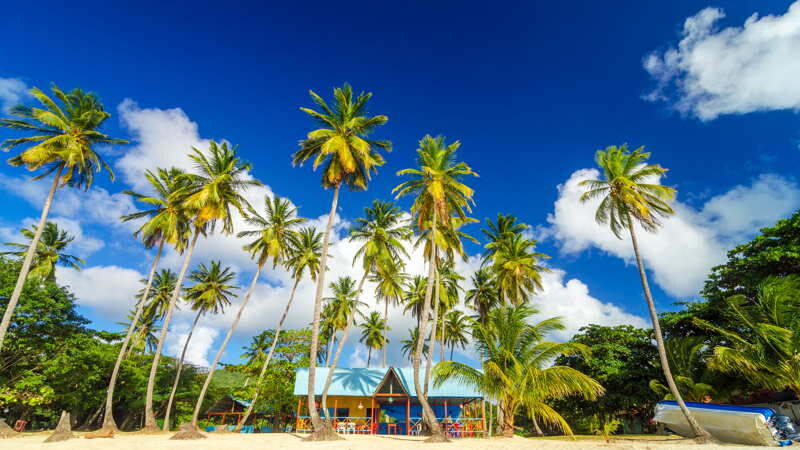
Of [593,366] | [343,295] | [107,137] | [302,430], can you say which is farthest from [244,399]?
[593,366]

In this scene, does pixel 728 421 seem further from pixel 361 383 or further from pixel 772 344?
pixel 361 383

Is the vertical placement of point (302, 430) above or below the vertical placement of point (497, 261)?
below

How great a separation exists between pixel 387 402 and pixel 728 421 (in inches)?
751

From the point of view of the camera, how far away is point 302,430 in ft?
85.5

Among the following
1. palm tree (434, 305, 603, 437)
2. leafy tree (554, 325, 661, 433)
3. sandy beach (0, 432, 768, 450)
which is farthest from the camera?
leafy tree (554, 325, 661, 433)

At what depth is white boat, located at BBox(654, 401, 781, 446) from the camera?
546 inches

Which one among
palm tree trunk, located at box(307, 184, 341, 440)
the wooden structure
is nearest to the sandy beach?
palm tree trunk, located at box(307, 184, 341, 440)

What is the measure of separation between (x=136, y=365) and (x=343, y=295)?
1899cm

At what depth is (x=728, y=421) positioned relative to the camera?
1509 centimetres

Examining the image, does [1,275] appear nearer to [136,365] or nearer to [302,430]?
[136,365]

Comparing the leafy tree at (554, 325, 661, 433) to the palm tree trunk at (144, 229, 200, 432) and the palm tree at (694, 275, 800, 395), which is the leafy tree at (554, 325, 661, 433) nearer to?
the palm tree at (694, 275, 800, 395)

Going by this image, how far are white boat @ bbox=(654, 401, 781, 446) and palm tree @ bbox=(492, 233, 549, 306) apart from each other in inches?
505

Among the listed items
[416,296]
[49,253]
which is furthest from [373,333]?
[49,253]

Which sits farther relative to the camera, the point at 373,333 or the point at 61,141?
the point at 373,333
